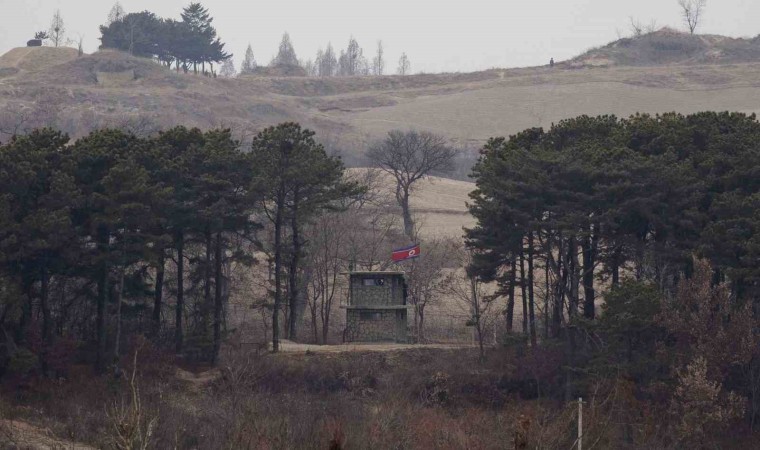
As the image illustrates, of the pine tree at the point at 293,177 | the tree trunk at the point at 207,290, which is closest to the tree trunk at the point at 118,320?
the tree trunk at the point at 207,290

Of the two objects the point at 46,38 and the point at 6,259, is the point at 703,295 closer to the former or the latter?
the point at 6,259

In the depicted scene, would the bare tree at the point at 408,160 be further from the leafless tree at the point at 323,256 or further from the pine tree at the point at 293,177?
the pine tree at the point at 293,177

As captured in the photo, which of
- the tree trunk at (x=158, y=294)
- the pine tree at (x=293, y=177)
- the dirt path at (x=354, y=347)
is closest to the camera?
the tree trunk at (x=158, y=294)

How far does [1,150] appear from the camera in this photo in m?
43.4

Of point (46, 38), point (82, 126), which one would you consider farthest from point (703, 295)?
point (46, 38)

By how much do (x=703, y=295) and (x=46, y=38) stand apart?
15870cm

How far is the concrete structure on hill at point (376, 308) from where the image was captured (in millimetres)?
53625

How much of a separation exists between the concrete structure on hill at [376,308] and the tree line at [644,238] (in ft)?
13.9

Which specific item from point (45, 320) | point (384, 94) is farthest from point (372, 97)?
point (45, 320)

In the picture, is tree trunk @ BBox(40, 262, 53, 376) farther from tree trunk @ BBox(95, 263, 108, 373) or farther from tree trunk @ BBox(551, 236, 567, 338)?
tree trunk @ BBox(551, 236, 567, 338)

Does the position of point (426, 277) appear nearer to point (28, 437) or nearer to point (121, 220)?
point (121, 220)

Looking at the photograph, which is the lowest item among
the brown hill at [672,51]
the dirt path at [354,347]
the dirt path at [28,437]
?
the dirt path at [354,347]

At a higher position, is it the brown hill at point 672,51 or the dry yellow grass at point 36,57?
the brown hill at point 672,51

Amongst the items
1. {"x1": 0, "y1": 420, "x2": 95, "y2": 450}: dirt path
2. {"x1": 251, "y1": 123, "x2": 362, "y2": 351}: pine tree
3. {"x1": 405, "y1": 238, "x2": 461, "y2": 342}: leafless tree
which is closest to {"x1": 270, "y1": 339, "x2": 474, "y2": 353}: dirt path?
{"x1": 251, "y1": 123, "x2": 362, "y2": 351}: pine tree
